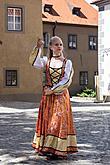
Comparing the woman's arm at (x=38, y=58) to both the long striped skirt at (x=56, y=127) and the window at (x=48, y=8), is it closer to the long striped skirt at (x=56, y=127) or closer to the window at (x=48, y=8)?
the long striped skirt at (x=56, y=127)

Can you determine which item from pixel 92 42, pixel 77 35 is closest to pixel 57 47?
pixel 77 35

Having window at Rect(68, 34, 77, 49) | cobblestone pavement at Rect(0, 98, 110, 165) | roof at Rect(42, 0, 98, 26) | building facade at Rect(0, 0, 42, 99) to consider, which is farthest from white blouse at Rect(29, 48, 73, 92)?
window at Rect(68, 34, 77, 49)

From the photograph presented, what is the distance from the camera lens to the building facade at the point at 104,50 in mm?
23734

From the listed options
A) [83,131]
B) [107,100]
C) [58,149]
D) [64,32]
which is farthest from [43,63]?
[64,32]

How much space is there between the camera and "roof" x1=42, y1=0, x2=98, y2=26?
35688 millimetres

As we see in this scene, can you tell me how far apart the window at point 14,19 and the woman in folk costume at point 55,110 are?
18.4m

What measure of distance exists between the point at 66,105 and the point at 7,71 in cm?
1875

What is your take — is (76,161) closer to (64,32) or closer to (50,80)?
(50,80)

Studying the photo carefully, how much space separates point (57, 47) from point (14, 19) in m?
18.6

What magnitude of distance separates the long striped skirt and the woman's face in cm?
58

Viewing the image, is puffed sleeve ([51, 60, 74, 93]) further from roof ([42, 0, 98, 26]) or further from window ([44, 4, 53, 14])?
window ([44, 4, 53, 14])

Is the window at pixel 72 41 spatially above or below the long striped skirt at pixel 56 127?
above

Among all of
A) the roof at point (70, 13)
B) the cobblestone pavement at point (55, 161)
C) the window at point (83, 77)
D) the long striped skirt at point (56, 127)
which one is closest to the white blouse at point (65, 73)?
the long striped skirt at point (56, 127)

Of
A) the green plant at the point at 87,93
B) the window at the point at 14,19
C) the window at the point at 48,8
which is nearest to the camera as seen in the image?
the window at the point at 14,19
